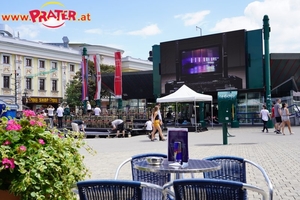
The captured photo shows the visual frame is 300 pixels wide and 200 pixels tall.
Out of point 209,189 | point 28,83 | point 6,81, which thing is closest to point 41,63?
point 28,83

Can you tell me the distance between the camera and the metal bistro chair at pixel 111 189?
8.82 feet

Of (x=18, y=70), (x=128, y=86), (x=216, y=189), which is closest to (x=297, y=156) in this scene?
(x=216, y=189)

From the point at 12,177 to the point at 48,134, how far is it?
0.50 metres

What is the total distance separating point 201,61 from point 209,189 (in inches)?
1038

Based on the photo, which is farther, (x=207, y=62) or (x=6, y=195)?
(x=207, y=62)

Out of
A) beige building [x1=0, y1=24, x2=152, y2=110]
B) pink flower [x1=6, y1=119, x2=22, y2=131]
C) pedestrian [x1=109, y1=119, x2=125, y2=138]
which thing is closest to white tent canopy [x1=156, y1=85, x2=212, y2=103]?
pedestrian [x1=109, y1=119, x2=125, y2=138]

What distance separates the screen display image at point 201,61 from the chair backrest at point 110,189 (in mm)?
25533

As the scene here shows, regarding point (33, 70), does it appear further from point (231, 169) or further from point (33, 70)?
point (231, 169)

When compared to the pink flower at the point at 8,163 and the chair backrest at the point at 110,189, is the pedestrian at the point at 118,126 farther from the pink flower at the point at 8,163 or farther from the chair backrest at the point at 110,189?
the chair backrest at the point at 110,189

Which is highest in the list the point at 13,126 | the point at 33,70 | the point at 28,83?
the point at 33,70

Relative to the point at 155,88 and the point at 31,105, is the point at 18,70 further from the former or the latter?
the point at 155,88

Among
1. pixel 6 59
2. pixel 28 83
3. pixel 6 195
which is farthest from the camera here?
pixel 28 83

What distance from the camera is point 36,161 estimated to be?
301cm

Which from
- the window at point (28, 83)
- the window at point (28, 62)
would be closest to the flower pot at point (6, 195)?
the window at point (28, 62)
